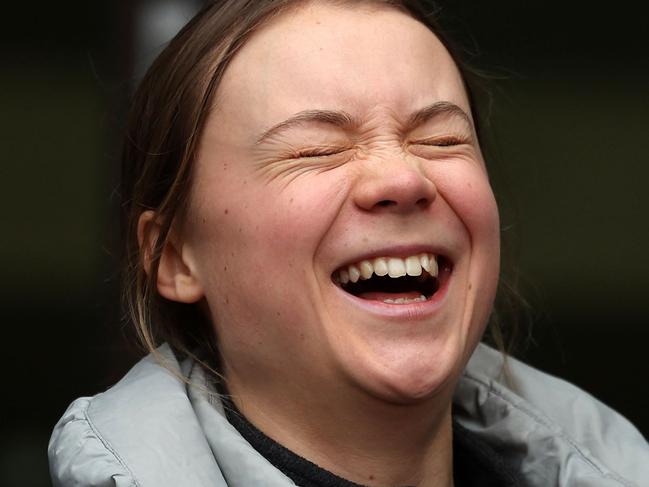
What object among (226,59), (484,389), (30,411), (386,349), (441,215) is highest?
(226,59)

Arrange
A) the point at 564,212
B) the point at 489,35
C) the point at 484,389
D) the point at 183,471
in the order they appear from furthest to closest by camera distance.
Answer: the point at 564,212 < the point at 489,35 < the point at 484,389 < the point at 183,471

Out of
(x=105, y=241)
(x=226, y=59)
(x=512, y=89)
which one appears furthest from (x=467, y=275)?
→ (x=512, y=89)

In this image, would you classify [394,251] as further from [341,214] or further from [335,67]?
[335,67]

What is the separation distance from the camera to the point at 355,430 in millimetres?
2336

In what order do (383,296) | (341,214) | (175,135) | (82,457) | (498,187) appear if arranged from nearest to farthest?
(82,457) < (341,214) < (383,296) < (175,135) < (498,187)

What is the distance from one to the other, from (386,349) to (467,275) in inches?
8.6

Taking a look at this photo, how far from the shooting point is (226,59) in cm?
244

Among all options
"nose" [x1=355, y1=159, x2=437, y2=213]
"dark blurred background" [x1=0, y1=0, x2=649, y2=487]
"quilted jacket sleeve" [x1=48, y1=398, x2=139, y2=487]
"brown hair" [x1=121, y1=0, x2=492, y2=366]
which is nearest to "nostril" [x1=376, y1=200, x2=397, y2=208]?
"nose" [x1=355, y1=159, x2=437, y2=213]

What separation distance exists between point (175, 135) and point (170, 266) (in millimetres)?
240

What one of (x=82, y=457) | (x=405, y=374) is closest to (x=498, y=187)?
(x=405, y=374)

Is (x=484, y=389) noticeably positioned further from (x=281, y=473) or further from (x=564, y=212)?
(x=564, y=212)

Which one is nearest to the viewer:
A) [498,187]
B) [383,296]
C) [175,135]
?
[383,296]

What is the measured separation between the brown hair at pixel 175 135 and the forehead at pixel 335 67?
4 cm

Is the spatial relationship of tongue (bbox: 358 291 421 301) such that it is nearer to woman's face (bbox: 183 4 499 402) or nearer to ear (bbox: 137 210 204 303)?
woman's face (bbox: 183 4 499 402)
